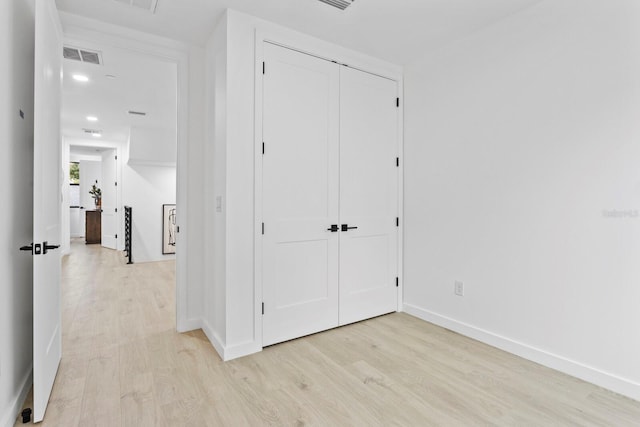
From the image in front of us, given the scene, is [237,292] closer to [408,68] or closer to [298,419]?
[298,419]

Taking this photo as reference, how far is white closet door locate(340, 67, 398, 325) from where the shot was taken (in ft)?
9.98

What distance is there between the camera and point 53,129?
6.76 feet

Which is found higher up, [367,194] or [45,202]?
[367,194]

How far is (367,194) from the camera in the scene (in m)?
3.20

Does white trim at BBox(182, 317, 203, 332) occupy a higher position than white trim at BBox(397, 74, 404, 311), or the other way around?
white trim at BBox(397, 74, 404, 311)

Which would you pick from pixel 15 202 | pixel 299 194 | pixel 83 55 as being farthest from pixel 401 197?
pixel 83 55

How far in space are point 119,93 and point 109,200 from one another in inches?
188

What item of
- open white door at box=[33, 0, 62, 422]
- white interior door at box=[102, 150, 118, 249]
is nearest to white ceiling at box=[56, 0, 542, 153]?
open white door at box=[33, 0, 62, 422]

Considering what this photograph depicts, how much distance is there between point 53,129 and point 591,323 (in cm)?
359

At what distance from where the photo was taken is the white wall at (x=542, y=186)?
2004 mm

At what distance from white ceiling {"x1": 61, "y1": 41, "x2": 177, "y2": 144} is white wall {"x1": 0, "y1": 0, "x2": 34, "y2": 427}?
2.99 feet

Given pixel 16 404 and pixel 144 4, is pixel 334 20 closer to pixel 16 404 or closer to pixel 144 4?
pixel 144 4

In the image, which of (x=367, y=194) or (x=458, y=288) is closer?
(x=458, y=288)

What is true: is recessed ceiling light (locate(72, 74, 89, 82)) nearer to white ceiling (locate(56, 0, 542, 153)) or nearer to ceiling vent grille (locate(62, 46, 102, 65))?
white ceiling (locate(56, 0, 542, 153))
